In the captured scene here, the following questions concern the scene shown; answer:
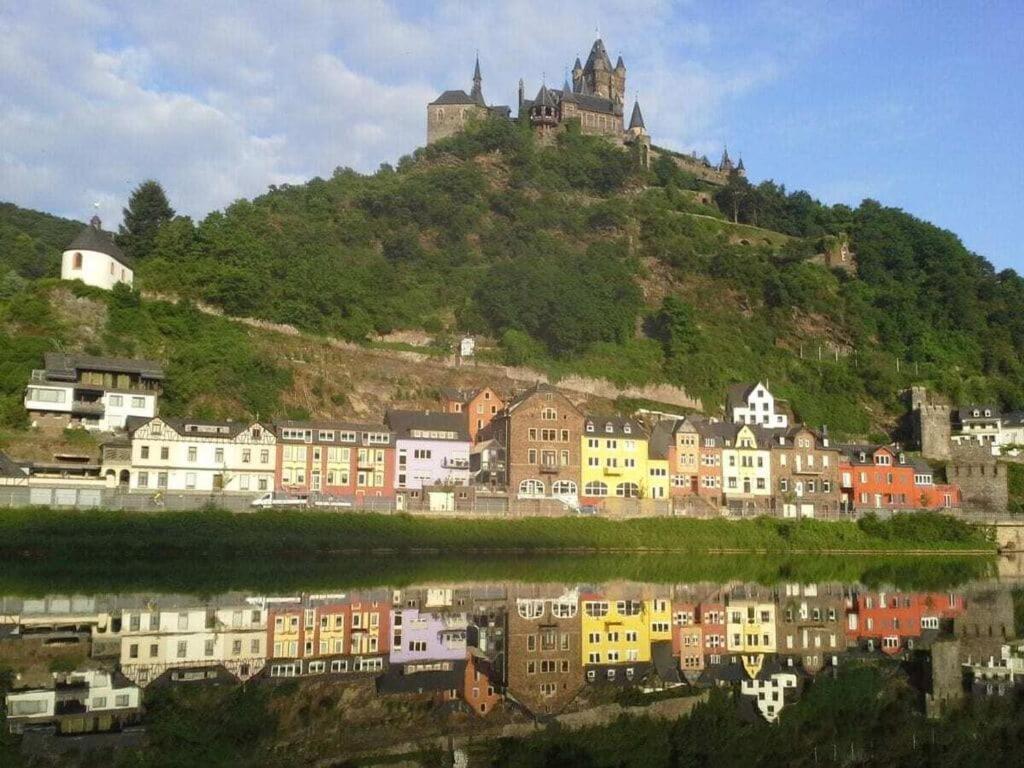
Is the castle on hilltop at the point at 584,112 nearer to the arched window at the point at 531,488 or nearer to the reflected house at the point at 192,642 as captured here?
the arched window at the point at 531,488

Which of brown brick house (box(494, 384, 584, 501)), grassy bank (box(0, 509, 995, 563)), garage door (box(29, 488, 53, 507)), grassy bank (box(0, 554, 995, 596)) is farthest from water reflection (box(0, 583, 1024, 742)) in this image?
brown brick house (box(494, 384, 584, 501))

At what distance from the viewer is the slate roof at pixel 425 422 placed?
235 ft

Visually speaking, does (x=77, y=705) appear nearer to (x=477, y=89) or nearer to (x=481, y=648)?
(x=481, y=648)

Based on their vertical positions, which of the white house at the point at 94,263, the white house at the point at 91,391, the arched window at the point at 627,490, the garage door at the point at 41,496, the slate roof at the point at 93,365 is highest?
the white house at the point at 94,263

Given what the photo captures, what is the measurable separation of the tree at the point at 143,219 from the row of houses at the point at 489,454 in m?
20.3

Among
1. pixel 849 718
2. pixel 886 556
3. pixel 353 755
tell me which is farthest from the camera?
pixel 886 556

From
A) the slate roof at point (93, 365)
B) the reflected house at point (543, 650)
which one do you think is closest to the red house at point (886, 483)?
the reflected house at point (543, 650)

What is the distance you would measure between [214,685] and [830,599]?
1179 inches

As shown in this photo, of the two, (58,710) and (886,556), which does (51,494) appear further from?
(886,556)

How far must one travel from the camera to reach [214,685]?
75.4 ft

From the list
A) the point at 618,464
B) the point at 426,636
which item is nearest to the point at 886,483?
the point at 618,464

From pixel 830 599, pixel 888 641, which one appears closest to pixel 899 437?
pixel 830 599

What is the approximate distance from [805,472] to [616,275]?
30.9 metres

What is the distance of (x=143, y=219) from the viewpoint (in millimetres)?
86812
